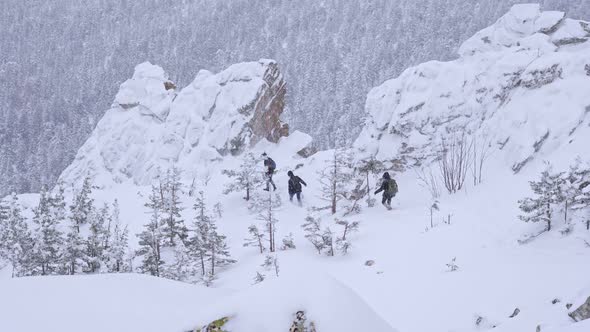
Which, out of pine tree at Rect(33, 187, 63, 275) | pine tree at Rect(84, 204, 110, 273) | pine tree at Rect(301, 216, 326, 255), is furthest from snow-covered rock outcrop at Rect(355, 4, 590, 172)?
pine tree at Rect(33, 187, 63, 275)

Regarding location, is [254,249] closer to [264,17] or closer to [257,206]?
[257,206]

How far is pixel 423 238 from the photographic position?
12227 millimetres

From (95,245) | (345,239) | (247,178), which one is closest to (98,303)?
(95,245)

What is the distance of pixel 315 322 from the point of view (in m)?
3.90

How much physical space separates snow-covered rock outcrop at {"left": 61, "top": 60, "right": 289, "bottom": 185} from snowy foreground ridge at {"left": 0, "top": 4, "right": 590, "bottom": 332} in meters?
5.79

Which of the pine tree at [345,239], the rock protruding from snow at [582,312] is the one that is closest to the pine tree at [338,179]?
the pine tree at [345,239]

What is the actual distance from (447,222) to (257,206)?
7.03m

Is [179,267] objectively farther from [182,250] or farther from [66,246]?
[66,246]

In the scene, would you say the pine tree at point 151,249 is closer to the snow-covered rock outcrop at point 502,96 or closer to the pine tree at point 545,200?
the snow-covered rock outcrop at point 502,96

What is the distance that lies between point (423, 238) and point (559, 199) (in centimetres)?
319

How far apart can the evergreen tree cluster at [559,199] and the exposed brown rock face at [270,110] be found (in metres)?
26.2

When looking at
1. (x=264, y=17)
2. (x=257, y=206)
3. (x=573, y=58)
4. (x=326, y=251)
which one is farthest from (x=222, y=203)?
(x=264, y=17)

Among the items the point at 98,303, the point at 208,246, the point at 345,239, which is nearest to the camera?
the point at 98,303

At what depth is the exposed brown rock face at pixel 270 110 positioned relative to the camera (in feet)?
117
